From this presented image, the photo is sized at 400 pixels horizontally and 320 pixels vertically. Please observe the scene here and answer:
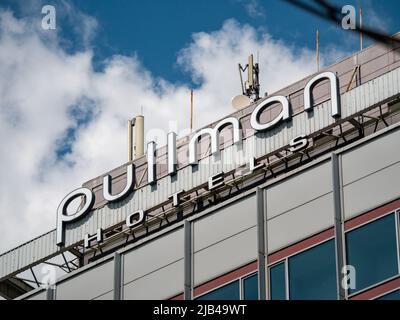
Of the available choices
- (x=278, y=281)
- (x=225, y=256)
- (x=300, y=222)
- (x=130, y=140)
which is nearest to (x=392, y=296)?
(x=278, y=281)

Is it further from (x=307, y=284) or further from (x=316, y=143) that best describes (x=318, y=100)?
(x=307, y=284)

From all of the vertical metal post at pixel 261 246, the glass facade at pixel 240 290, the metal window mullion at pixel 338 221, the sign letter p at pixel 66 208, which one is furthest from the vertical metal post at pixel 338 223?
the sign letter p at pixel 66 208

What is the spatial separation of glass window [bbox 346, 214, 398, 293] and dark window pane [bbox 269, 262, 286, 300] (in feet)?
8.78

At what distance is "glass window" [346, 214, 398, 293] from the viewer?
37125 mm

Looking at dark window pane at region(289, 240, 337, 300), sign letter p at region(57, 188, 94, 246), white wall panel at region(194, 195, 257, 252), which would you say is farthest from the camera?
sign letter p at region(57, 188, 94, 246)

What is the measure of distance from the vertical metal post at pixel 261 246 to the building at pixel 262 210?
0.04 m

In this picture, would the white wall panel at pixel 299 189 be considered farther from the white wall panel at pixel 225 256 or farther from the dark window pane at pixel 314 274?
the dark window pane at pixel 314 274

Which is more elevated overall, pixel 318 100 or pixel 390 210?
pixel 318 100

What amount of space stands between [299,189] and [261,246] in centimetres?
240

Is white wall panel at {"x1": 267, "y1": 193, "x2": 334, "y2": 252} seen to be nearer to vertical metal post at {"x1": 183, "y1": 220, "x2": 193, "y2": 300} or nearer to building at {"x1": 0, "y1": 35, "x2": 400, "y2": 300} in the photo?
building at {"x1": 0, "y1": 35, "x2": 400, "y2": 300}

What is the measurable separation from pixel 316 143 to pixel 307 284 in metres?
9.26

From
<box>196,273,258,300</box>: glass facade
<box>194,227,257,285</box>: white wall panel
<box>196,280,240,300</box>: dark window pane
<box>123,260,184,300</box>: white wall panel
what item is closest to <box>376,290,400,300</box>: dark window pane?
<box>196,273,258,300</box>: glass facade

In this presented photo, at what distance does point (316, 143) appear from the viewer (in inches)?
1833
